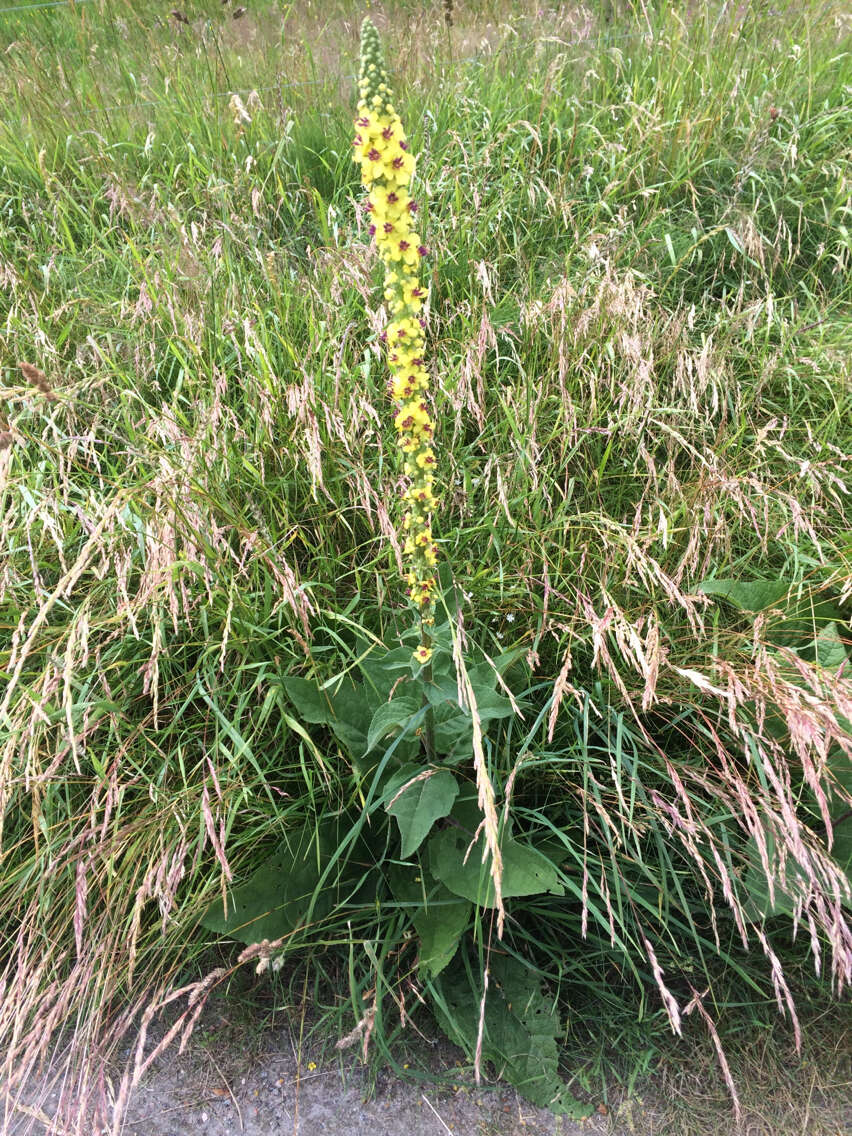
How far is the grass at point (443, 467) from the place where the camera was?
1.57m

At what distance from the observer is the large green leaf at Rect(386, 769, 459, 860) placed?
139 cm

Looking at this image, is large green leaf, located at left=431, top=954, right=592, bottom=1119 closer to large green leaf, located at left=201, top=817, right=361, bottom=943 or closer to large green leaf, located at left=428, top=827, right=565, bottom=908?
large green leaf, located at left=428, top=827, right=565, bottom=908

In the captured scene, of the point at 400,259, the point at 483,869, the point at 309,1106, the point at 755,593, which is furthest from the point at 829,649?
the point at 309,1106

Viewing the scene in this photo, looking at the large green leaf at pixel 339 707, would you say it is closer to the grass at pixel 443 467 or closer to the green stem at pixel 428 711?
the grass at pixel 443 467

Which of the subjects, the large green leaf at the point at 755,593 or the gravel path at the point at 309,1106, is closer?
the gravel path at the point at 309,1106

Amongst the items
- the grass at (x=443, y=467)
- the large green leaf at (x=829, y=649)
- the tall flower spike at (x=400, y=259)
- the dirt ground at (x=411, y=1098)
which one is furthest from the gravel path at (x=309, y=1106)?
the large green leaf at (x=829, y=649)

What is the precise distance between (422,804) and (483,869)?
0.57 feet

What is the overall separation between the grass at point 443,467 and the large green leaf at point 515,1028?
101mm

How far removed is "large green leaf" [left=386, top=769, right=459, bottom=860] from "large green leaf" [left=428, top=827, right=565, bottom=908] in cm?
12

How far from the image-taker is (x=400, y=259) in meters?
1.09

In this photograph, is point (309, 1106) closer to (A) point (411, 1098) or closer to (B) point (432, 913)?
(A) point (411, 1098)

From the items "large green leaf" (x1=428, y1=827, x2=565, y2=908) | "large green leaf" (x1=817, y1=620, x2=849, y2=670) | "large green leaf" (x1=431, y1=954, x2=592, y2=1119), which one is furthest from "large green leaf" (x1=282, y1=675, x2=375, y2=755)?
"large green leaf" (x1=817, y1=620, x2=849, y2=670)

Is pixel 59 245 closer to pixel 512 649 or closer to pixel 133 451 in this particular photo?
pixel 133 451

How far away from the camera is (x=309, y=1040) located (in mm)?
1658
